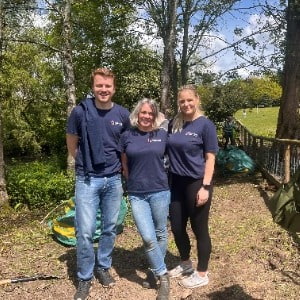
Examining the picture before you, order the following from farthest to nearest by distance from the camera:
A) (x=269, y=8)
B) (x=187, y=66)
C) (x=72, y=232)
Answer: (x=187, y=66), (x=269, y=8), (x=72, y=232)

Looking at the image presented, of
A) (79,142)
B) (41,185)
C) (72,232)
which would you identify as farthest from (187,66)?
(79,142)

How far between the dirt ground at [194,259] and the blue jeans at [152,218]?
16.0 inches

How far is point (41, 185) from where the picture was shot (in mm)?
8703

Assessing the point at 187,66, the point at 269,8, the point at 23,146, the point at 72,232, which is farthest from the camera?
the point at 23,146

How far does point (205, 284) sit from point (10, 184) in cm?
615

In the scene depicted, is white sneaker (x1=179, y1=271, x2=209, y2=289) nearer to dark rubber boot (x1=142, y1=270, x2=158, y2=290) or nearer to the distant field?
dark rubber boot (x1=142, y1=270, x2=158, y2=290)

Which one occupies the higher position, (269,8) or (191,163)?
(269,8)

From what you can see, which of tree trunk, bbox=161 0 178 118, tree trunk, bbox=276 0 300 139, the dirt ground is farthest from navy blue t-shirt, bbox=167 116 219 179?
tree trunk, bbox=161 0 178 118

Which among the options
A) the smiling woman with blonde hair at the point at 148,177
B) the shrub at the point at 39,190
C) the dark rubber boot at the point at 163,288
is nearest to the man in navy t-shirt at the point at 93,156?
the smiling woman with blonde hair at the point at 148,177

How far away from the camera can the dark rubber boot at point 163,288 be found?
363 cm

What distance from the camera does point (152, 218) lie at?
370cm

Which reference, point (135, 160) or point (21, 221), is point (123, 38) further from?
point (135, 160)

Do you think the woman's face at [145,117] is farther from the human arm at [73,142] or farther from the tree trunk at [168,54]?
the tree trunk at [168,54]

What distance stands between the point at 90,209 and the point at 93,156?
0.47 metres
